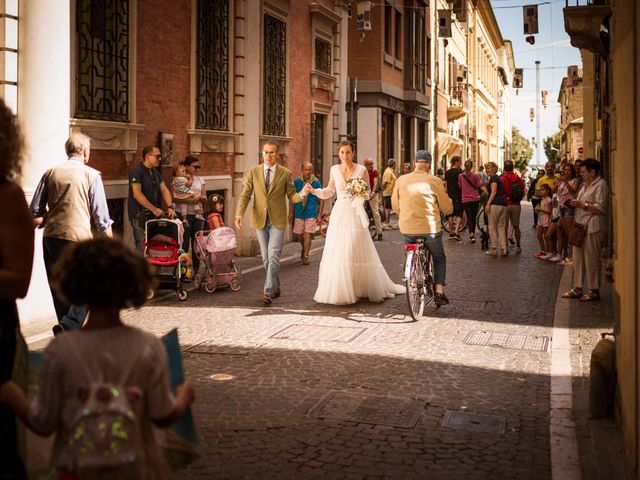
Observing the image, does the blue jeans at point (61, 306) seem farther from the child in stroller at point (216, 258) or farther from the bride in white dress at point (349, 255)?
the child in stroller at point (216, 258)

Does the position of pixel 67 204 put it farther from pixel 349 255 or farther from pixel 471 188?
pixel 471 188

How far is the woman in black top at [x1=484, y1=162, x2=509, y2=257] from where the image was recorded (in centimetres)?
1797

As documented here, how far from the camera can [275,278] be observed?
37.7ft

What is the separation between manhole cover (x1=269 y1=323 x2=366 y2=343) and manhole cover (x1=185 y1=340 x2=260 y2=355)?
1.87 feet

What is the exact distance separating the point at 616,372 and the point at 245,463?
252 cm

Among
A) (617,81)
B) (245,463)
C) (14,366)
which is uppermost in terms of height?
(617,81)

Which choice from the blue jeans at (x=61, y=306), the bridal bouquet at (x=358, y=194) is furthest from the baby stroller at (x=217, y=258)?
the blue jeans at (x=61, y=306)

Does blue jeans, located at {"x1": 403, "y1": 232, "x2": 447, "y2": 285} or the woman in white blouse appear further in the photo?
the woman in white blouse

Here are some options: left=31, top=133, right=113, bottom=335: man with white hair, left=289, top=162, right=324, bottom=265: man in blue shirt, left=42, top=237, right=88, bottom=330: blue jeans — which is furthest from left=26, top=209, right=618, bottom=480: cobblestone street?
left=289, top=162, right=324, bottom=265: man in blue shirt

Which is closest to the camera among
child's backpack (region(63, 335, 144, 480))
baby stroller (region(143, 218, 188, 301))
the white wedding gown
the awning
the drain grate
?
child's backpack (region(63, 335, 144, 480))

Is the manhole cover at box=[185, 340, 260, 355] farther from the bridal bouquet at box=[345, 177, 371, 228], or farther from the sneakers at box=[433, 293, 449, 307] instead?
the bridal bouquet at box=[345, 177, 371, 228]

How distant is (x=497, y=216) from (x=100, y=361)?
51.4 ft

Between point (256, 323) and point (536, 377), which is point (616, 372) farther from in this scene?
point (256, 323)

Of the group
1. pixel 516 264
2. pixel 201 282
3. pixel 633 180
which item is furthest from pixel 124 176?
pixel 633 180
